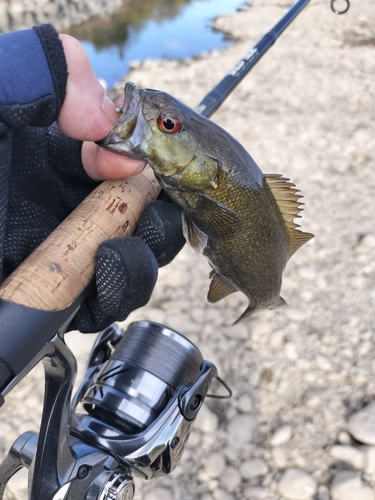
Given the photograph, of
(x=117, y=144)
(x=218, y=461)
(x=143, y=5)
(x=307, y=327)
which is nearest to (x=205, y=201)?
(x=117, y=144)

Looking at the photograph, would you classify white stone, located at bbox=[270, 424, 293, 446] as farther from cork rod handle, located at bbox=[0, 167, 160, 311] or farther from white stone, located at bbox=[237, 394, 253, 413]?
cork rod handle, located at bbox=[0, 167, 160, 311]

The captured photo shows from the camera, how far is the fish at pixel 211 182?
151 cm

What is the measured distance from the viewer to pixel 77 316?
1.63m

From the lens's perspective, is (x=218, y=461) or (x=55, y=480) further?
(x=218, y=461)

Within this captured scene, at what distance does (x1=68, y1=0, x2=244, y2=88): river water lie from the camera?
336 inches

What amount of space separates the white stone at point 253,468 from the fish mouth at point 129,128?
5.63 ft

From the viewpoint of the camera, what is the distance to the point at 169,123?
4.99ft

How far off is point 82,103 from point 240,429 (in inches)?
74.9

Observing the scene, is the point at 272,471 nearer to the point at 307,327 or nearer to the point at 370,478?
the point at 370,478

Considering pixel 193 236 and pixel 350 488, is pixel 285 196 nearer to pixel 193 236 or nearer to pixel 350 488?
pixel 193 236

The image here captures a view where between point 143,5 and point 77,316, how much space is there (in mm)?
12045

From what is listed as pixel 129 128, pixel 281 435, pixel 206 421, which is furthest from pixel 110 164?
pixel 281 435

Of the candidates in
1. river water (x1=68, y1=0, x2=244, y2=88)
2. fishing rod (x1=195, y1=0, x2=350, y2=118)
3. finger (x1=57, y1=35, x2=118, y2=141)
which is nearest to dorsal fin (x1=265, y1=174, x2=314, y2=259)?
finger (x1=57, y1=35, x2=118, y2=141)

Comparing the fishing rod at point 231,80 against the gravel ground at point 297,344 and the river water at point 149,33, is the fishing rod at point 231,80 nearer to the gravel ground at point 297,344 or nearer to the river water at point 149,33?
the gravel ground at point 297,344
